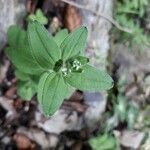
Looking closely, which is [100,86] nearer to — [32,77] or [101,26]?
[32,77]

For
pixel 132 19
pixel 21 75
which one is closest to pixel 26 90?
pixel 21 75

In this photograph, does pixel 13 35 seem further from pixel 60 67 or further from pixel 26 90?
pixel 60 67

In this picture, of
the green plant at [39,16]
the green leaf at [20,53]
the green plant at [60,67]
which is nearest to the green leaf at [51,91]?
the green plant at [60,67]

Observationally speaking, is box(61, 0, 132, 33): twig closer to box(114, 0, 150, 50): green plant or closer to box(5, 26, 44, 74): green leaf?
box(114, 0, 150, 50): green plant

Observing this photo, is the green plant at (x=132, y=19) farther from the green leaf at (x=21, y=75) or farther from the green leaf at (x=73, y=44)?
the green leaf at (x=73, y=44)

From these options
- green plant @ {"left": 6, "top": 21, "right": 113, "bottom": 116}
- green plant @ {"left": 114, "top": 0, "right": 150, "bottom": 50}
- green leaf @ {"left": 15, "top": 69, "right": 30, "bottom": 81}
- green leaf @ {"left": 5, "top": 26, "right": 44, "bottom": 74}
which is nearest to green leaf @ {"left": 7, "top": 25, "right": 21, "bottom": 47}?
green leaf @ {"left": 5, "top": 26, "right": 44, "bottom": 74}
